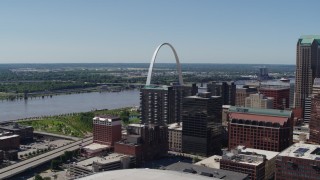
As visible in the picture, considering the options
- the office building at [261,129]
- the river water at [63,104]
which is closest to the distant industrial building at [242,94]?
the river water at [63,104]

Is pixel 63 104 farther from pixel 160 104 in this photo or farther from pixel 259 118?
pixel 259 118

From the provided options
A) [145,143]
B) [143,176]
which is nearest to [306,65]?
[145,143]

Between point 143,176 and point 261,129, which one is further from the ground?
point 143,176

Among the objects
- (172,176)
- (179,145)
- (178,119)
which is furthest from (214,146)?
(172,176)

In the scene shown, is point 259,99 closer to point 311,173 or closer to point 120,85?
point 311,173

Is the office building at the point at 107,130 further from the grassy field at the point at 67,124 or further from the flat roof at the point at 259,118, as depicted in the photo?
the flat roof at the point at 259,118

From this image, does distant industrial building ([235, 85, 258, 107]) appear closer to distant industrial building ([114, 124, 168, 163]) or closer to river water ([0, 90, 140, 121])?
river water ([0, 90, 140, 121])
